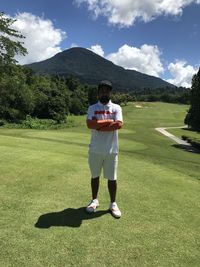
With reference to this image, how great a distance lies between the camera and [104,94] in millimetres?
6410

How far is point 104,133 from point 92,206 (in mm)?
1404

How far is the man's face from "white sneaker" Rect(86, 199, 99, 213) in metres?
1.93

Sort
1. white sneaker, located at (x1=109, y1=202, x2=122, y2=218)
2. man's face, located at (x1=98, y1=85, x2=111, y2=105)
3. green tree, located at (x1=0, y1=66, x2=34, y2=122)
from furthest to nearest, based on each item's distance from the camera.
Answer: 1. green tree, located at (x1=0, y1=66, x2=34, y2=122)
2. man's face, located at (x1=98, y1=85, x2=111, y2=105)
3. white sneaker, located at (x1=109, y1=202, x2=122, y2=218)

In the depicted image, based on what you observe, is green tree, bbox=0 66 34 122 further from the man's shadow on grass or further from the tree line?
the man's shadow on grass

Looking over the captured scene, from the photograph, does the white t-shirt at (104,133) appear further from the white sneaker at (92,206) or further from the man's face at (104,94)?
the white sneaker at (92,206)

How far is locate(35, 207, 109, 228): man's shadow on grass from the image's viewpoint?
5.75 meters

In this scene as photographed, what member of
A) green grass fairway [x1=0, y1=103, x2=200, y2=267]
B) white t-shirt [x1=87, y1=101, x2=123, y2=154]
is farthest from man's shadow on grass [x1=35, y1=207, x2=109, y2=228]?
white t-shirt [x1=87, y1=101, x2=123, y2=154]

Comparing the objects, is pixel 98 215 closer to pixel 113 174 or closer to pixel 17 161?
pixel 113 174

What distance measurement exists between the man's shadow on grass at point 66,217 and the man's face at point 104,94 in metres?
2.07

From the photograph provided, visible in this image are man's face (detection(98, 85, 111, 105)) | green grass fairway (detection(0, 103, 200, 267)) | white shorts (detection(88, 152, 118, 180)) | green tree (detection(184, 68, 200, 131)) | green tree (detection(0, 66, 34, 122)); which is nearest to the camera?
green grass fairway (detection(0, 103, 200, 267))

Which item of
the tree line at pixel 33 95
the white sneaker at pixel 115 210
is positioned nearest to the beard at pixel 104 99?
the white sneaker at pixel 115 210

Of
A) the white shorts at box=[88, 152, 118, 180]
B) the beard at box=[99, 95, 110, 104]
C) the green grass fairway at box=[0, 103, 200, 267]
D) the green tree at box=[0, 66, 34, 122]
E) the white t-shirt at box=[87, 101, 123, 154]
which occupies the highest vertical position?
the beard at box=[99, 95, 110, 104]

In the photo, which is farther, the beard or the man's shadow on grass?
the beard

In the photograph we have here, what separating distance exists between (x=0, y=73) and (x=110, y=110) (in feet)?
94.5
